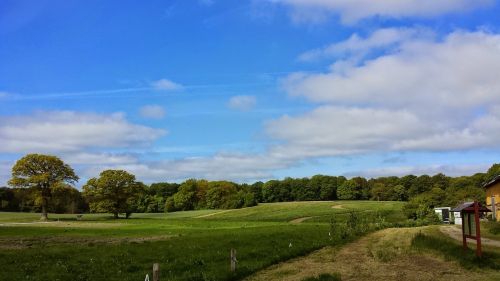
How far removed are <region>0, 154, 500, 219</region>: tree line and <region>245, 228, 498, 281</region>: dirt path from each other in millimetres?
46054

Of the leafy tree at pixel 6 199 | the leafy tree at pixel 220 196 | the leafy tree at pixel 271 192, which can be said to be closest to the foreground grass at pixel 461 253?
the leafy tree at pixel 220 196

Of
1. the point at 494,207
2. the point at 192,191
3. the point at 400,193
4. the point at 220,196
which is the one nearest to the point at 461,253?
the point at 494,207

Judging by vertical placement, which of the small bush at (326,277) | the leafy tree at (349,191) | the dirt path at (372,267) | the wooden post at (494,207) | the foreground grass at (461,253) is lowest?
the dirt path at (372,267)

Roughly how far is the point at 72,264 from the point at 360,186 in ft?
504

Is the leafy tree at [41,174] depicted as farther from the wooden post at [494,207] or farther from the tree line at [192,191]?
the wooden post at [494,207]

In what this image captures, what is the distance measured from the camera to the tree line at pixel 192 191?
98188 mm

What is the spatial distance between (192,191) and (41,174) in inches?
2712

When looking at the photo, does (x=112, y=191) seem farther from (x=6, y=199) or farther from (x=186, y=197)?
(x=6, y=199)

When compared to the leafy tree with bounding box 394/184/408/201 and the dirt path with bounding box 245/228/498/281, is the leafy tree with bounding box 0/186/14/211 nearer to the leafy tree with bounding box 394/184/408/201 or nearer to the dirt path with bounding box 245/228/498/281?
the leafy tree with bounding box 394/184/408/201

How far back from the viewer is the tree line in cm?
9819

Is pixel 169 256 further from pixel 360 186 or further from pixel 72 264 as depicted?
pixel 360 186

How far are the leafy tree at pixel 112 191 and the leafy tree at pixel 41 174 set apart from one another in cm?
629

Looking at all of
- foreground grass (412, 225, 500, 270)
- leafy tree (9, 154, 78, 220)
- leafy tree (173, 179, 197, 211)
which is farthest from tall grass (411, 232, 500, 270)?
leafy tree (173, 179, 197, 211)

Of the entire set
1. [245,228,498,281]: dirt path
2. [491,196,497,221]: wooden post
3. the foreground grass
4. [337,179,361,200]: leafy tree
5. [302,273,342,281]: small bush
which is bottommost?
[245,228,498,281]: dirt path
